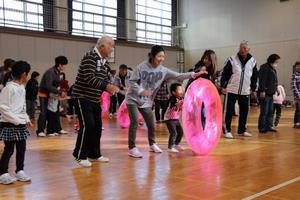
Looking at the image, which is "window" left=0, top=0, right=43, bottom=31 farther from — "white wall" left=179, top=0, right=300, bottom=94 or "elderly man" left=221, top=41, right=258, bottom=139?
"white wall" left=179, top=0, right=300, bottom=94

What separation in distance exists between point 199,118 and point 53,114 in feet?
10.3

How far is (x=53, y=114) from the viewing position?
23.0ft

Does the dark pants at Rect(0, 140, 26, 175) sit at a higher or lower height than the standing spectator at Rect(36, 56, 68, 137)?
lower

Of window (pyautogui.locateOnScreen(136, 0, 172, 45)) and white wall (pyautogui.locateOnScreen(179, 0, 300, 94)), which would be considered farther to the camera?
window (pyautogui.locateOnScreen(136, 0, 172, 45))

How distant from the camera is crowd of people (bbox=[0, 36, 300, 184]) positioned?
3582 millimetres

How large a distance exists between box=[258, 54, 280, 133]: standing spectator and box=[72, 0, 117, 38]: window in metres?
8.33

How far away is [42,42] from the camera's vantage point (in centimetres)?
1256

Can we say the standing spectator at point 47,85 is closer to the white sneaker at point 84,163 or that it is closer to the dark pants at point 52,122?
the dark pants at point 52,122

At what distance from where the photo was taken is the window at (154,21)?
16625mm

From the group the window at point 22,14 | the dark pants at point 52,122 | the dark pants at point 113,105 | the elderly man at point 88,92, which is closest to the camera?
the elderly man at point 88,92

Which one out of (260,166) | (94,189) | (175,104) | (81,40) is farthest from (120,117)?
(81,40)

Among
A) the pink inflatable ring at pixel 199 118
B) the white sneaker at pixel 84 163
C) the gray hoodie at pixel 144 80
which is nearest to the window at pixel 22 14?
the gray hoodie at pixel 144 80

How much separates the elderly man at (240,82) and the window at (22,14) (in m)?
7.78

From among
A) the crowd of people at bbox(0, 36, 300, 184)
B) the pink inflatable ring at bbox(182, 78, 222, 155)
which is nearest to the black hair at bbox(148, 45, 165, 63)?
the crowd of people at bbox(0, 36, 300, 184)
